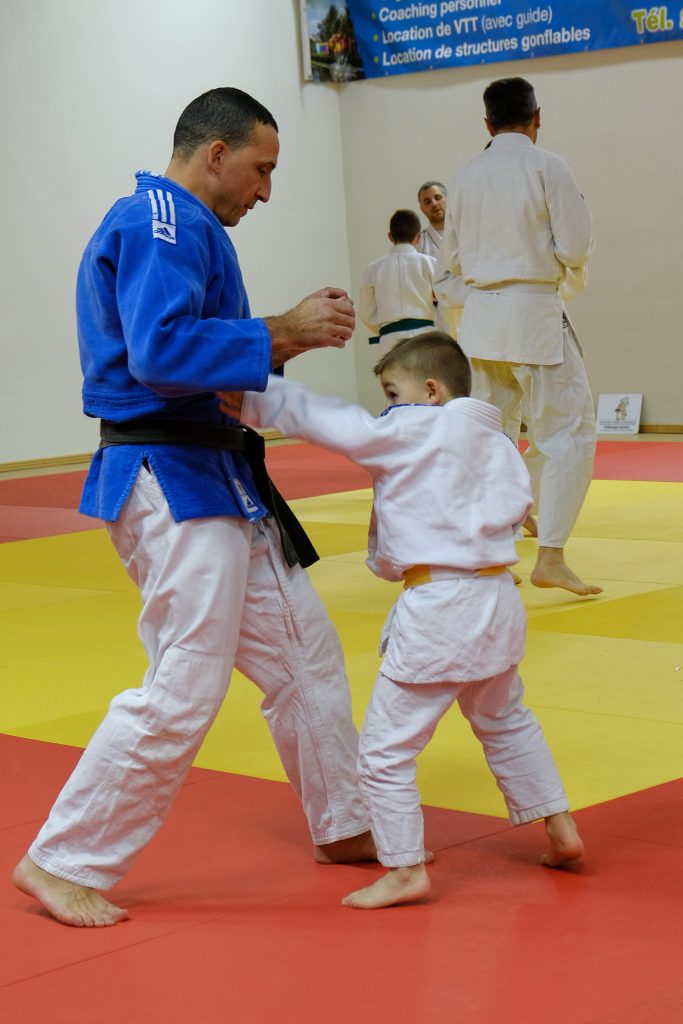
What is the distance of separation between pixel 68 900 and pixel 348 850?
60cm

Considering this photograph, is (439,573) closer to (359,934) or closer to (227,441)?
(227,441)

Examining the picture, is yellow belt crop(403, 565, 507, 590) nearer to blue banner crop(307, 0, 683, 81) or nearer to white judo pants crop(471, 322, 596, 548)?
white judo pants crop(471, 322, 596, 548)

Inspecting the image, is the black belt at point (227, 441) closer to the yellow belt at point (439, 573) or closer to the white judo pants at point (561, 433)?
the yellow belt at point (439, 573)

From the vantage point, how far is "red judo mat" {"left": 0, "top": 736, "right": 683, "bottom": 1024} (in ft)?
7.36

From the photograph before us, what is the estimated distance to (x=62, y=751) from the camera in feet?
12.8

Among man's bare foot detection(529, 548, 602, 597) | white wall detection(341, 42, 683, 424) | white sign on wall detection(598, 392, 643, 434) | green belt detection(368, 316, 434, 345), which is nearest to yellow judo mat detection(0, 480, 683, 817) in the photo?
man's bare foot detection(529, 548, 602, 597)

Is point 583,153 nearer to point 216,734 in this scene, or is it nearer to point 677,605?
point 677,605

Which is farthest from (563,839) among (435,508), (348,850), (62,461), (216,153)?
(62,461)

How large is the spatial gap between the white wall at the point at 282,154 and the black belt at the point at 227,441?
995 cm

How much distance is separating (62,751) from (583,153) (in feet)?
34.7

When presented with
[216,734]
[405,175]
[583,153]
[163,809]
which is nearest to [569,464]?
[216,734]

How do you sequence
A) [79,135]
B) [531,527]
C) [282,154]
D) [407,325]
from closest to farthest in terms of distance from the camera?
[531,527], [407,325], [79,135], [282,154]

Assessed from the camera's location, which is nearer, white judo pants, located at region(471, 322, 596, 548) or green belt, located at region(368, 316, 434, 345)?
white judo pants, located at region(471, 322, 596, 548)

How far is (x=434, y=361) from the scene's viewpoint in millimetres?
2816
